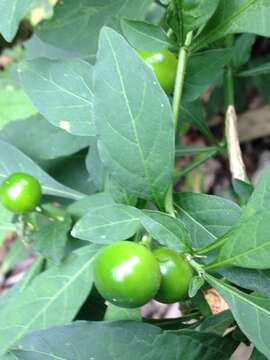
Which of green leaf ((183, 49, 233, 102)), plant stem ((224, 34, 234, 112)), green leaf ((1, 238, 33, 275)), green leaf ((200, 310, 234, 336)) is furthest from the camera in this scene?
green leaf ((1, 238, 33, 275))

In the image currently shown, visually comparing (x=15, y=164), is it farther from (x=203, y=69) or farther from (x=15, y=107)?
(x=15, y=107)

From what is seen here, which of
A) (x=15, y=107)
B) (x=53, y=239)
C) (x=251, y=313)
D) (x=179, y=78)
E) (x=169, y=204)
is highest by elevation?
(x=179, y=78)

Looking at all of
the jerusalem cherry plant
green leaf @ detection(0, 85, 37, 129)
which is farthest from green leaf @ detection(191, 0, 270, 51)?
green leaf @ detection(0, 85, 37, 129)

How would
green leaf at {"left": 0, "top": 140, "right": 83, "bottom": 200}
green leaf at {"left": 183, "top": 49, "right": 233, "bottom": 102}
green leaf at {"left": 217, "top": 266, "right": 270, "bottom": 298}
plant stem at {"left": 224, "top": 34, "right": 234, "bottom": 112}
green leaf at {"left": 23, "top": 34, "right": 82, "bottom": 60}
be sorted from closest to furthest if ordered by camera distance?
green leaf at {"left": 217, "top": 266, "right": 270, "bottom": 298}
green leaf at {"left": 183, "top": 49, "right": 233, "bottom": 102}
green leaf at {"left": 0, "top": 140, "right": 83, "bottom": 200}
plant stem at {"left": 224, "top": 34, "right": 234, "bottom": 112}
green leaf at {"left": 23, "top": 34, "right": 82, "bottom": 60}

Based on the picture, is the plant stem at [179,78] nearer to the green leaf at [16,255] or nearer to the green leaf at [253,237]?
the green leaf at [253,237]

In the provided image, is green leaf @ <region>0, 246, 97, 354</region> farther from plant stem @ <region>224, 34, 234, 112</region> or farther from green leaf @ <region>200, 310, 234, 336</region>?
plant stem @ <region>224, 34, 234, 112</region>

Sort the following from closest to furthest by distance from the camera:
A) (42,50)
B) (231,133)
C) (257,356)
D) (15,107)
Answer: (257,356)
(231,133)
(42,50)
(15,107)

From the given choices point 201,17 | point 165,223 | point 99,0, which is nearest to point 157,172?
point 165,223

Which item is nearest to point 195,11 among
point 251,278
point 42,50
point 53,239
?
point 251,278
